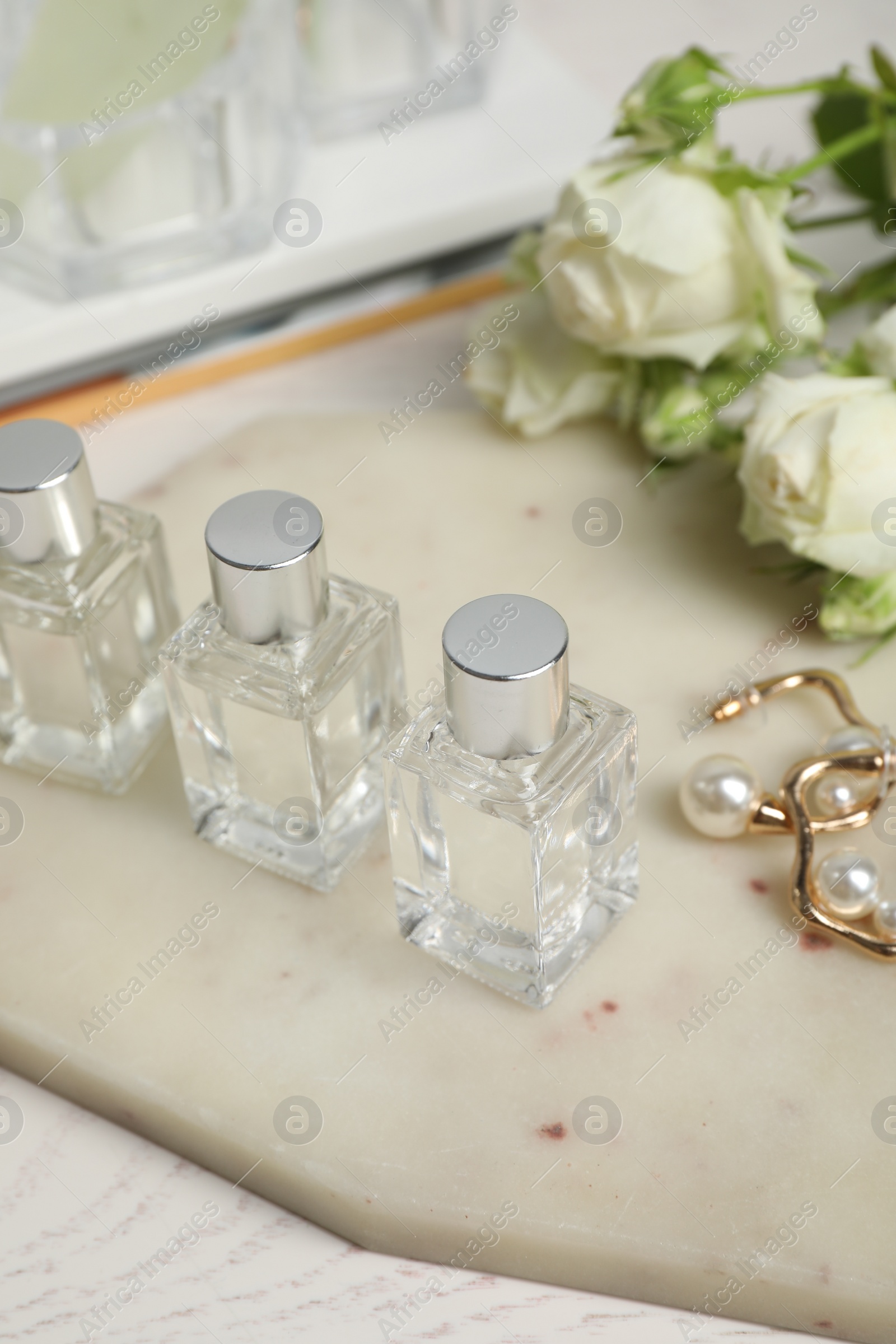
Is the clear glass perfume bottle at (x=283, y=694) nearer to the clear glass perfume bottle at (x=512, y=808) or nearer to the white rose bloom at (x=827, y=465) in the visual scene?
the clear glass perfume bottle at (x=512, y=808)

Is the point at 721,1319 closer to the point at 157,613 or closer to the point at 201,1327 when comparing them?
the point at 201,1327

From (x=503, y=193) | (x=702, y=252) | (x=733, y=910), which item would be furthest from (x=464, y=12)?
(x=733, y=910)

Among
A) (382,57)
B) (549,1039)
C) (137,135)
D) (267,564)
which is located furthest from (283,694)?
(382,57)

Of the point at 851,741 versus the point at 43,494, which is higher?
the point at 43,494

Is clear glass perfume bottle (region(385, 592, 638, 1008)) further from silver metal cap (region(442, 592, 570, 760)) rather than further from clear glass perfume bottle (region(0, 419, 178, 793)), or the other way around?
clear glass perfume bottle (region(0, 419, 178, 793))

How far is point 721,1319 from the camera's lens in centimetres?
56

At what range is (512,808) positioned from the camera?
0.58 metres

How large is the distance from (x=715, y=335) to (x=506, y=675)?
0.33 meters

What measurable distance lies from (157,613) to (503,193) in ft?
1.46

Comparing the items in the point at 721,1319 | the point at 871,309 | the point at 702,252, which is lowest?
the point at 721,1319

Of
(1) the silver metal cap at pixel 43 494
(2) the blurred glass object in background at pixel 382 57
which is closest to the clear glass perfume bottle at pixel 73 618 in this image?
(1) the silver metal cap at pixel 43 494

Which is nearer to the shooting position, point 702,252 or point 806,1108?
point 806,1108

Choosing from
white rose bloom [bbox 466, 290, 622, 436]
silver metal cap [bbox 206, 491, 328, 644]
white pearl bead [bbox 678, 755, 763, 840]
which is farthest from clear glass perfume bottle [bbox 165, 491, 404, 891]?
white rose bloom [bbox 466, 290, 622, 436]

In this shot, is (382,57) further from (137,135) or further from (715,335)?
(715,335)
